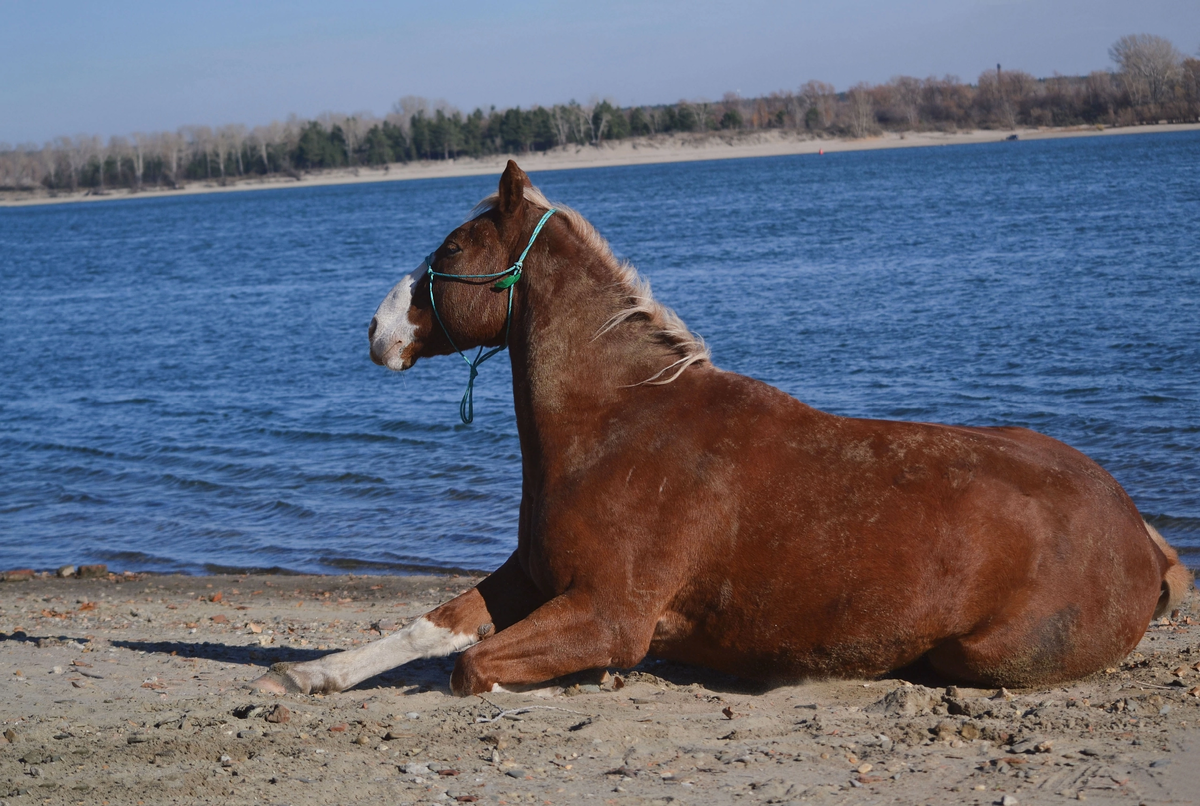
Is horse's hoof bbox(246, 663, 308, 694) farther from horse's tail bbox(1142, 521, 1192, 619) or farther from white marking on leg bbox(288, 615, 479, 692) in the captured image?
horse's tail bbox(1142, 521, 1192, 619)

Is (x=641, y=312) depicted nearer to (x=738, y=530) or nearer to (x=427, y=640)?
(x=738, y=530)

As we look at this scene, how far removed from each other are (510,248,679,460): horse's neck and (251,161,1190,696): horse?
0.01 meters

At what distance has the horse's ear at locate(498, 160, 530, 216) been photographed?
213 inches

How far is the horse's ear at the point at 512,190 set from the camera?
5422 mm

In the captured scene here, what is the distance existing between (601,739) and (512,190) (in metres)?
2.74

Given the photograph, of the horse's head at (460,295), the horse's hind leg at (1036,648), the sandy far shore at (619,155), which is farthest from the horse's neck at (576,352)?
the sandy far shore at (619,155)

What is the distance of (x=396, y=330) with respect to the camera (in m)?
5.75

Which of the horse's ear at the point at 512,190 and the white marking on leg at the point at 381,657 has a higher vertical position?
the horse's ear at the point at 512,190

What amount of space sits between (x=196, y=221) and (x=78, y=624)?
102122 mm

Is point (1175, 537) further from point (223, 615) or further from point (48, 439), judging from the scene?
point (48, 439)

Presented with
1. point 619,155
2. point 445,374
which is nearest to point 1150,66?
point 619,155

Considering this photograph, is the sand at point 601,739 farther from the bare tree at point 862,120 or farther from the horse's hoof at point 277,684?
the bare tree at point 862,120

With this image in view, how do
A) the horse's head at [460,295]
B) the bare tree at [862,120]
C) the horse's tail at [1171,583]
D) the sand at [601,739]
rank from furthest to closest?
the bare tree at [862,120] < the horse's head at [460,295] < the horse's tail at [1171,583] < the sand at [601,739]


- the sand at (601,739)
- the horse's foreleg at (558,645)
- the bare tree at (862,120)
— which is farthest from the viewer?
the bare tree at (862,120)
